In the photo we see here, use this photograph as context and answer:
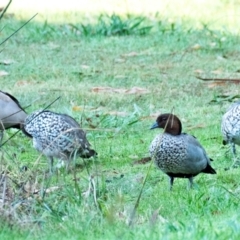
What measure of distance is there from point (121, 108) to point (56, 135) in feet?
8.72

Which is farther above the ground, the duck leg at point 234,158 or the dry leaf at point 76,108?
the duck leg at point 234,158

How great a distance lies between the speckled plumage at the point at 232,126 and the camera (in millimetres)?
8945

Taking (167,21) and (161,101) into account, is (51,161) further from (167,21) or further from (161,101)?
(167,21)

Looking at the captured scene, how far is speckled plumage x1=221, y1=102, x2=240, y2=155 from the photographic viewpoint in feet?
29.3

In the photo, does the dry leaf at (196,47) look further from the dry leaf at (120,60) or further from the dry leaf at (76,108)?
the dry leaf at (76,108)

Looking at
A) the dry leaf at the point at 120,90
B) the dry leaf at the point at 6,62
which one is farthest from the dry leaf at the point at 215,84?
the dry leaf at the point at 6,62

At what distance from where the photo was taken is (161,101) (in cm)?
1205

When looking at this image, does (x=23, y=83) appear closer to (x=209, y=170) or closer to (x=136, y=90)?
(x=136, y=90)

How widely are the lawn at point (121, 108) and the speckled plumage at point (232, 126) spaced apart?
0.23 meters

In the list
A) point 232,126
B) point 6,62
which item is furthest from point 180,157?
point 6,62

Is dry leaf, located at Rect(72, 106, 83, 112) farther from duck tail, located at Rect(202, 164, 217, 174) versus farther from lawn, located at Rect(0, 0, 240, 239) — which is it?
duck tail, located at Rect(202, 164, 217, 174)

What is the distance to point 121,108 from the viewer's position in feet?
38.2

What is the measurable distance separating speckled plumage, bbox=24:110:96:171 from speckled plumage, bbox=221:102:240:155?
3.93 feet

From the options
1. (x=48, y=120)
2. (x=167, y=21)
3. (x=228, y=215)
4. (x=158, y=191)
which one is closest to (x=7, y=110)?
(x=48, y=120)
